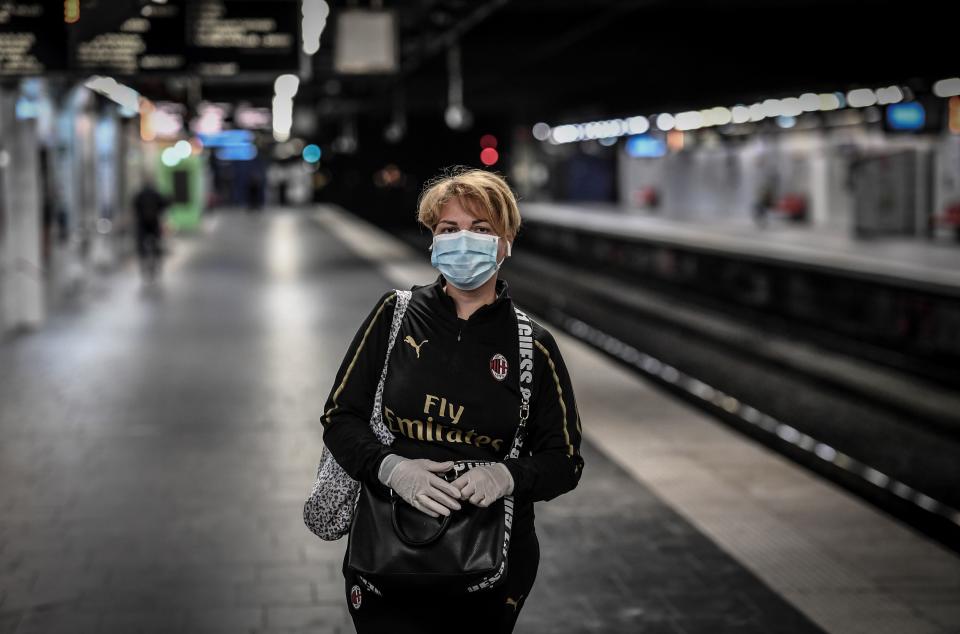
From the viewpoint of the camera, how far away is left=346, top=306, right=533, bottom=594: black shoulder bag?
2770mm

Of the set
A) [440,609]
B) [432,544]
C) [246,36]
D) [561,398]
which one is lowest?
[440,609]

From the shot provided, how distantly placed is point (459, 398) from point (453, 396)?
0.01 metres

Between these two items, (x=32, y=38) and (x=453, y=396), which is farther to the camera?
(x=32, y=38)

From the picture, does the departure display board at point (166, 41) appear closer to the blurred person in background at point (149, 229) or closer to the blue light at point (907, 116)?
the blurred person in background at point (149, 229)

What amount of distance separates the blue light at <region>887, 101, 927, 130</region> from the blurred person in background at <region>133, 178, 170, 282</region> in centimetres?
1539

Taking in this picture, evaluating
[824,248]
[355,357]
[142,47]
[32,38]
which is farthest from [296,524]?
[824,248]

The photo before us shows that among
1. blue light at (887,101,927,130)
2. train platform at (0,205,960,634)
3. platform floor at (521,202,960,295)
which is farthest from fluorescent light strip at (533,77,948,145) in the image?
train platform at (0,205,960,634)

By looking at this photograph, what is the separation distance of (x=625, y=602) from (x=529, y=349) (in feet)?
8.61

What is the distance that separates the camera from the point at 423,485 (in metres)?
2.73

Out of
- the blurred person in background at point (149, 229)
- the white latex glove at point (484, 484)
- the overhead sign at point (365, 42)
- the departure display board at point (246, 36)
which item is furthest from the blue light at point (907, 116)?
the white latex glove at point (484, 484)

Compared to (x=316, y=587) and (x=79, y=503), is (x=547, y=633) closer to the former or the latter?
(x=316, y=587)

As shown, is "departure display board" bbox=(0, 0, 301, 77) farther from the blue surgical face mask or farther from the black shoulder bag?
the black shoulder bag

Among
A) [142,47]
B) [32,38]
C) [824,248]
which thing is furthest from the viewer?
[824,248]

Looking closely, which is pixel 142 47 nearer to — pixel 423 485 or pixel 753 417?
pixel 753 417
